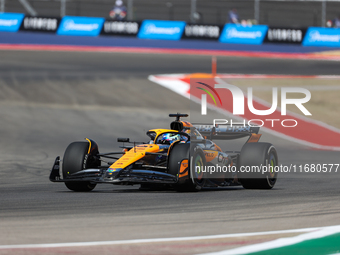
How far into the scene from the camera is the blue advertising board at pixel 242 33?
96.2 feet

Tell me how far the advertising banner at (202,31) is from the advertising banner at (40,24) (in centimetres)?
642

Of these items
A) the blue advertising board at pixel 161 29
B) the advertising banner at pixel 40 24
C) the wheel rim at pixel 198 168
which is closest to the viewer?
the wheel rim at pixel 198 168

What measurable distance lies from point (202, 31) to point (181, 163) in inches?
845

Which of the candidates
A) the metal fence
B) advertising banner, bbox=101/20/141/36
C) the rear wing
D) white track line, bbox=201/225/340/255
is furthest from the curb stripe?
white track line, bbox=201/225/340/255

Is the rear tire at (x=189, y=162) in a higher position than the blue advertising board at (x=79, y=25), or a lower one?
lower

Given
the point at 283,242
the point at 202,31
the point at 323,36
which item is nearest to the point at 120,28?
the point at 202,31

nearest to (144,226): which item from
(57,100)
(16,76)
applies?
→ (57,100)

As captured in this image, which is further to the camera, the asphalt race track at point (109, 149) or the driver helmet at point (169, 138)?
the driver helmet at point (169, 138)

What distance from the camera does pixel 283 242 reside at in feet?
16.6

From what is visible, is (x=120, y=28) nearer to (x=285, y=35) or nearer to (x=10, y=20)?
(x=10, y=20)

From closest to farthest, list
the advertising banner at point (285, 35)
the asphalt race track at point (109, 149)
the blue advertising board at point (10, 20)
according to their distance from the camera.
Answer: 1. the asphalt race track at point (109, 149)
2. the blue advertising board at point (10, 20)
3. the advertising banner at point (285, 35)

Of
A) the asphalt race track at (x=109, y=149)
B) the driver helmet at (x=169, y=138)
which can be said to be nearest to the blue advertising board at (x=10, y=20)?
the asphalt race track at (x=109, y=149)

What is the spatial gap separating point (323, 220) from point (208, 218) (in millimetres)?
1213

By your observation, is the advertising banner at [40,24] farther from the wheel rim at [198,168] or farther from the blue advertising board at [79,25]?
the wheel rim at [198,168]
